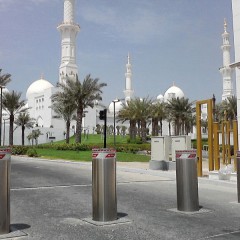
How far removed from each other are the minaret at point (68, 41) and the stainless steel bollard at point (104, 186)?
2524 inches

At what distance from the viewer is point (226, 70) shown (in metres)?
76.3

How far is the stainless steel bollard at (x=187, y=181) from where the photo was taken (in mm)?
6770

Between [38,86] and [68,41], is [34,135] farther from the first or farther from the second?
[38,86]

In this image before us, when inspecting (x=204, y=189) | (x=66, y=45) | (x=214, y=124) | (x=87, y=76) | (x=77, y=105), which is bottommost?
(x=204, y=189)

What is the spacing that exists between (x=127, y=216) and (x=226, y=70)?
244 ft

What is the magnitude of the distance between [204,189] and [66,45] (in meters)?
68.8

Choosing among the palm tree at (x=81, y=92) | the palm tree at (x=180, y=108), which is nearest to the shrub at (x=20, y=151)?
the palm tree at (x=81, y=92)

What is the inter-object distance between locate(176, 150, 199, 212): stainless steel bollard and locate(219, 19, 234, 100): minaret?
6944 centimetres

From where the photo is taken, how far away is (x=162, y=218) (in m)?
6.21

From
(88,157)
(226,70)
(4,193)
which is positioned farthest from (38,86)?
(4,193)

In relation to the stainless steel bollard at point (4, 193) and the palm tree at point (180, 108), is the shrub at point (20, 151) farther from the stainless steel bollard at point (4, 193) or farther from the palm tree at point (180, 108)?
the stainless steel bollard at point (4, 193)

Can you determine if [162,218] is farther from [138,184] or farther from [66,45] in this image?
[66,45]

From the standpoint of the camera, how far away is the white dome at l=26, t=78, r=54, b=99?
9167 cm

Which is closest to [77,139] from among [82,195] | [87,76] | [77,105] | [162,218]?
[77,105]
